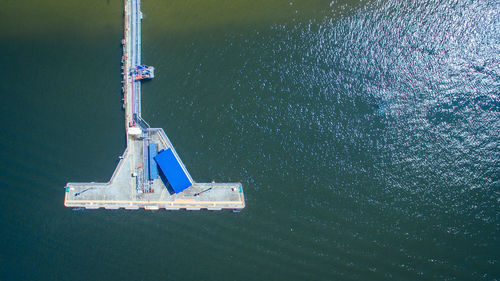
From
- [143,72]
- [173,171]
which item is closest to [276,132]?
[173,171]

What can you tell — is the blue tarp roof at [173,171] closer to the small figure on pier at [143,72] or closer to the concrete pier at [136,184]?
the concrete pier at [136,184]

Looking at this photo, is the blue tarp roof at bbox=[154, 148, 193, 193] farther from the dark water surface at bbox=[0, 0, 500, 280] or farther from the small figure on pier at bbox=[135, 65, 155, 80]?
the small figure on pier at bbox=[135, 65, 155, 80]

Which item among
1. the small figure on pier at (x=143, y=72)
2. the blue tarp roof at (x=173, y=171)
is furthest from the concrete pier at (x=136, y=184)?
the blue tarp roof at (x=173, y=171)

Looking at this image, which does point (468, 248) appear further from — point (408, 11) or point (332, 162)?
point (408, 11)

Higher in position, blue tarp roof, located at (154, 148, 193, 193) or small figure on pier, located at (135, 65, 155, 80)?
small figure on pier, located at (135, 65, 155, 80)

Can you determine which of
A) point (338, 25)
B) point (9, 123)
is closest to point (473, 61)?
point (338, 25)

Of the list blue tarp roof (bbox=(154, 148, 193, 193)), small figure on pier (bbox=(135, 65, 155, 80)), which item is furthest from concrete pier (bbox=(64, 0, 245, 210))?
blue tarp roof (bbox=(154, 148, 193, 193))
